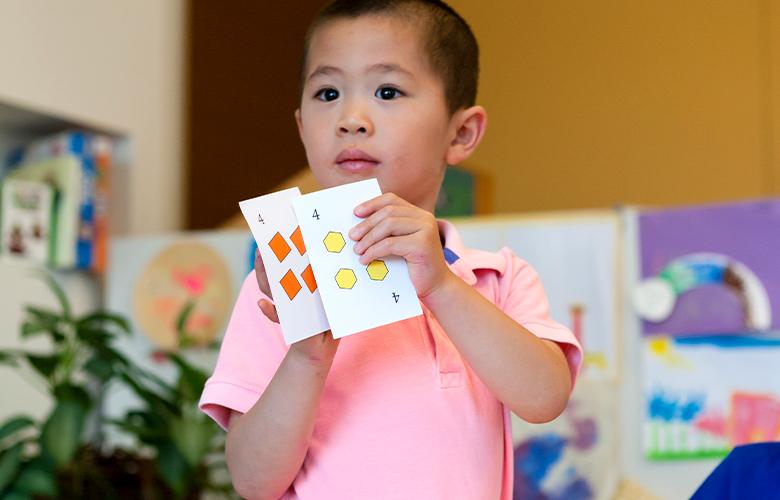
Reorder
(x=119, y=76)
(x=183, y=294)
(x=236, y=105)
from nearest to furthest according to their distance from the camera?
(x=183, y=294) → (x=119, y=76) → (x=236, y=105)

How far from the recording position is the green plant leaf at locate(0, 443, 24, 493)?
1.67 m

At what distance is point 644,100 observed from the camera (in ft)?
8.73

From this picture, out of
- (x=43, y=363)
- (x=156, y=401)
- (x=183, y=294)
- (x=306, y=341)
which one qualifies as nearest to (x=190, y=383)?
(x=156, y=401)

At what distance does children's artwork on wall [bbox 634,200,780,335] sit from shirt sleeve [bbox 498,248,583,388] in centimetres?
97

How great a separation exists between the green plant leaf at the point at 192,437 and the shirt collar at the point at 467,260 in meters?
1.07

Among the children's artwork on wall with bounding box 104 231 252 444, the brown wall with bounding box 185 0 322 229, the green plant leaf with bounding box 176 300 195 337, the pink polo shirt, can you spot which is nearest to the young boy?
the pink polo shirt

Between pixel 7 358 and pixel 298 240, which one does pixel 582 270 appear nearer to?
pixel 7 358

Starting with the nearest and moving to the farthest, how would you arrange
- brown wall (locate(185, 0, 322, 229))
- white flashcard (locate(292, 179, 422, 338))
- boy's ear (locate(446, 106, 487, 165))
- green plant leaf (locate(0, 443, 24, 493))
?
white flashcard (locate(292, 179, 422, 338)), boy's ear (locate(446, 106, 487, 165)), green plant leaf (locate(0, 443, 24, 493)), brown wall (locate(185, 0, 322, 229))

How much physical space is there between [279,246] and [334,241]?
0.05 metres

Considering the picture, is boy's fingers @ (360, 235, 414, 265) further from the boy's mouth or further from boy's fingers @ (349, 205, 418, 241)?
the boy's mouth

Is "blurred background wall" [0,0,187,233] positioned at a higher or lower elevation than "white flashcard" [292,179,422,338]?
higher

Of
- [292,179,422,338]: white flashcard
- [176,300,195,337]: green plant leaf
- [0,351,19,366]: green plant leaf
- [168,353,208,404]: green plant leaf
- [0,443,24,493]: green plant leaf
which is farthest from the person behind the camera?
[176,300,195,337]: green plant leaf

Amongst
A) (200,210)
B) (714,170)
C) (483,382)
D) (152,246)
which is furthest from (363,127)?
(714,170)

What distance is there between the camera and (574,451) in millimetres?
1823
